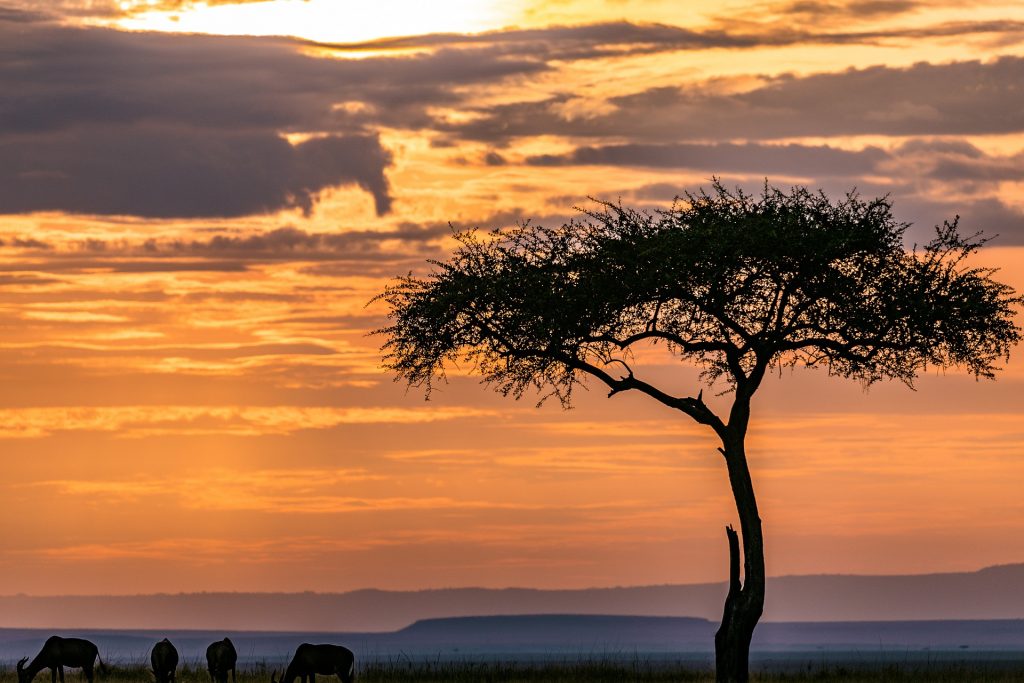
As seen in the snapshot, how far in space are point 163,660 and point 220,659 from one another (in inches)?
67.1

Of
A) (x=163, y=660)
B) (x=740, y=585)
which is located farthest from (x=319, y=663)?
(x=740, y=585)

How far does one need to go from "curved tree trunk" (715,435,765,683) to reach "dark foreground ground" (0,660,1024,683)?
45.8 inches

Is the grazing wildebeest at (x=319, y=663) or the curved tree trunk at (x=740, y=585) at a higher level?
the curved tree trunk at (x=740, y=585)

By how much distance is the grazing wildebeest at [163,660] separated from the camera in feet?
133

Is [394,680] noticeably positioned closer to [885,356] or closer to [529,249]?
[529,249]

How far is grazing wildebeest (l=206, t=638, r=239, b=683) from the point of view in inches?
1571

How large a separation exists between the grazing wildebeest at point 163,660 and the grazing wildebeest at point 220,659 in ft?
3.46

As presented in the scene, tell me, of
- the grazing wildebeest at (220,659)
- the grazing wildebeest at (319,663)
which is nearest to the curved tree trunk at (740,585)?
the grazing wildebeest at (319,663)

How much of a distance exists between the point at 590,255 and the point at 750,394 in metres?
6.23

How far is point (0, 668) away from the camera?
51.0m

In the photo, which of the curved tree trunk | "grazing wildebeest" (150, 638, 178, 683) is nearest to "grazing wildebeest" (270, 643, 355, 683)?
"grazing wildebeest" (150, 638, 178, 683)

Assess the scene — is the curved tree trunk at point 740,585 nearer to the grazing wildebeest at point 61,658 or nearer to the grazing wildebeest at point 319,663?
→ the grazing wildebeest at point 319,663

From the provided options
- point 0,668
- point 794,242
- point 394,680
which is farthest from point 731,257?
point 0,668

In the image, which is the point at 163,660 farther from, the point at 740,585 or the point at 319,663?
the point at 740,585
